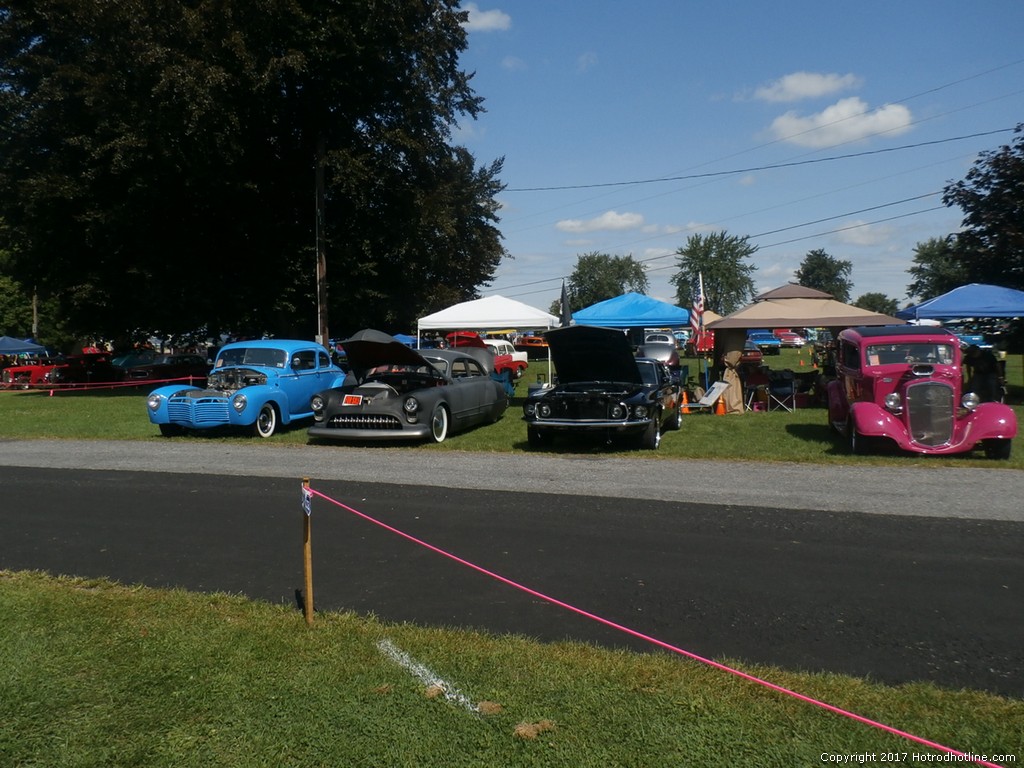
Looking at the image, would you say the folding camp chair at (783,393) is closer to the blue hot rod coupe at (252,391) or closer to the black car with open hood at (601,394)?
the black car with open hood at (601,394)

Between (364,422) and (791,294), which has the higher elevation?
(791,294)

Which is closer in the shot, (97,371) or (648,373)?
(648,373)

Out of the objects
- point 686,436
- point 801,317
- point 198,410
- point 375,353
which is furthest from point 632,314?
point 198,410

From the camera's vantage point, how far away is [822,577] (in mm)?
5961

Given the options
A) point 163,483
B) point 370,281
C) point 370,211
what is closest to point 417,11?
point 370,211

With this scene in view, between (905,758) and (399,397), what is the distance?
11.0 m

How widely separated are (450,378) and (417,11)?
16.0 meters

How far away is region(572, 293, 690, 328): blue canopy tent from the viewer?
63.3 feet

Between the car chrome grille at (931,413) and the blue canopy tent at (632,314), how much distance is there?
7.95 meters

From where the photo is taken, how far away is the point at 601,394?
41.3ft

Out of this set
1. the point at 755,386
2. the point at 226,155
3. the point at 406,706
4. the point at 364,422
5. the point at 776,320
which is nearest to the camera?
the point at 406,706

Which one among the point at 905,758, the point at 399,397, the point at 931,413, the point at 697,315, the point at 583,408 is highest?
the point at 697,315

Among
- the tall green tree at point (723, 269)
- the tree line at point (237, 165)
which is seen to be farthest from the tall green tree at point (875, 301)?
the tree line at point (237, 165)

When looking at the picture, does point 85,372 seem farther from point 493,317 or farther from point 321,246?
point 493,317
